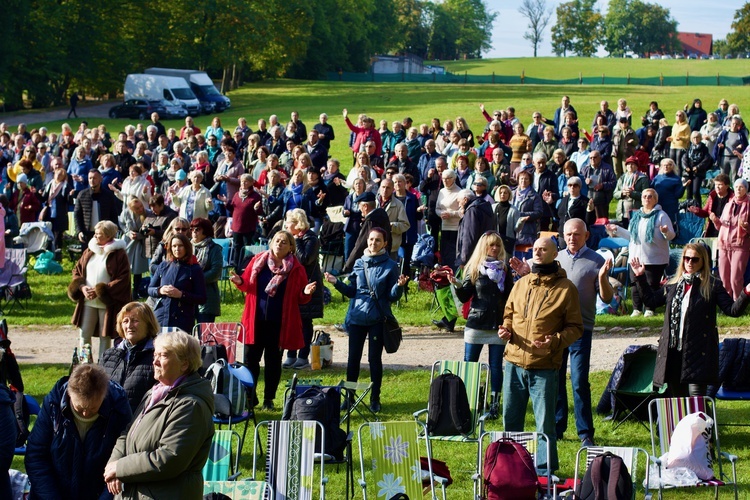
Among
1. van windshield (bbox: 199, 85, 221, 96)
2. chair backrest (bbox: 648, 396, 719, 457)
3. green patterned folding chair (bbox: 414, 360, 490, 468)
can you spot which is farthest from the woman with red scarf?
van windshield (bbox: 199, 85, 221, 96)

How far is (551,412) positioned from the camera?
28.1ft

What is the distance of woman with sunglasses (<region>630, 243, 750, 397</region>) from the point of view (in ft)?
30.1

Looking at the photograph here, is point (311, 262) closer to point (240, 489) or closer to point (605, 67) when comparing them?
point (240, 489)

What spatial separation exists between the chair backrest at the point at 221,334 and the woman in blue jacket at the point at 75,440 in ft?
12.9

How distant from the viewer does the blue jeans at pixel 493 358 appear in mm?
10336

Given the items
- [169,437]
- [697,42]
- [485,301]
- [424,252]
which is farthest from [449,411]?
[697,42]

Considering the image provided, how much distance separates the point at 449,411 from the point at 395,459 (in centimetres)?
119

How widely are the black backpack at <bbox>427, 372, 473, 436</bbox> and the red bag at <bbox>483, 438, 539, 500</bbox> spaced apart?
126cm

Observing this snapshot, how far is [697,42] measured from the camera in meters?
174

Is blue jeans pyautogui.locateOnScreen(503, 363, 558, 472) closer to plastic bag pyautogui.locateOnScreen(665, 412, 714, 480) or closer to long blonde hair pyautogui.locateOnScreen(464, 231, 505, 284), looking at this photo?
plastic bag pyautogui.locateOnScreen(665, 412, 714, 480)

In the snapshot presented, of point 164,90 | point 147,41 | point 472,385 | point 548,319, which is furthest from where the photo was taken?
point 147,41

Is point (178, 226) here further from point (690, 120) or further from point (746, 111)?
point (746, 111)

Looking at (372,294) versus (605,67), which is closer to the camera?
(372,294)

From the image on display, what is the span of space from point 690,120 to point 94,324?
17.9 m
